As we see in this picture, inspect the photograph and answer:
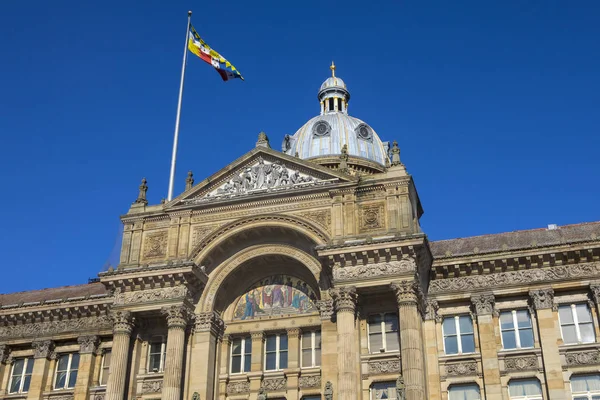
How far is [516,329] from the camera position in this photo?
3184cm

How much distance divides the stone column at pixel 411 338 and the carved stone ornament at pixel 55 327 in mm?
15358

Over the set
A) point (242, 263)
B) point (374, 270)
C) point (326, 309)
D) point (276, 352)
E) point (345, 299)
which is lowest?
point (276, 352)

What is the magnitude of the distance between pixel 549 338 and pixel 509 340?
5.55 ft

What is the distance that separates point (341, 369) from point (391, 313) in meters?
3.76

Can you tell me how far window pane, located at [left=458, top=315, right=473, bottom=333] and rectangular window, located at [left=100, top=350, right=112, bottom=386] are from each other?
17152mm

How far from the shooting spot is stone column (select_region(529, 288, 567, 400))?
2978 cm

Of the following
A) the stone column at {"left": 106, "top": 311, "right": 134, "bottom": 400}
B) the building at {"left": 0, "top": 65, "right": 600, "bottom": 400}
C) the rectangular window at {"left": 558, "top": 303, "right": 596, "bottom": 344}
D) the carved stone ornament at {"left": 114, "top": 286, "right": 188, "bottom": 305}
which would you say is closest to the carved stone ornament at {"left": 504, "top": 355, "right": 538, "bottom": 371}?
the building at {"left": 0, "top": 65, "right": 600, "bottom": 400}

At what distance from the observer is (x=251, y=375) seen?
3344cm

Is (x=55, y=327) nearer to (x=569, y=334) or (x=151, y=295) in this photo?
(x=151, y=295)

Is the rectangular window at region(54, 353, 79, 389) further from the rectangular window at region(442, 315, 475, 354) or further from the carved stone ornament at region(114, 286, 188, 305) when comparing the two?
the rectangular window at region(442, 315, 475, 354)

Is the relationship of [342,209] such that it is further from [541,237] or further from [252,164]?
[541,237]

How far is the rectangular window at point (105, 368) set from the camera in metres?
36.2

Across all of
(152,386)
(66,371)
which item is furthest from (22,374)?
(152,386)

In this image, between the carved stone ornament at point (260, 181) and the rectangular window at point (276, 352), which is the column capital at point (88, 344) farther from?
the rectangular window at point (276, 352)
